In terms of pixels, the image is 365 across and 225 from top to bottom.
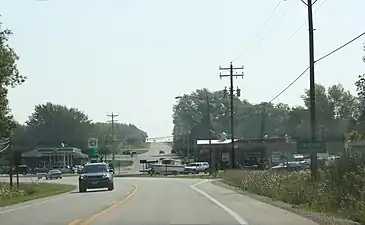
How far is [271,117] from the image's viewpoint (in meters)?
166

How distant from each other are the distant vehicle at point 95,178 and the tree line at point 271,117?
1110 inches

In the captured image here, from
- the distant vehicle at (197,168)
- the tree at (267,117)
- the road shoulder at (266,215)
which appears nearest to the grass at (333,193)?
the road shoulder at (266,215)

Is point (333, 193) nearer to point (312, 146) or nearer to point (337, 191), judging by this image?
point (337, 191)

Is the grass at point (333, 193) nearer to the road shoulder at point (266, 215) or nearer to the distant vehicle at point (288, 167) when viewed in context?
the road shoulder at point (266, 215)

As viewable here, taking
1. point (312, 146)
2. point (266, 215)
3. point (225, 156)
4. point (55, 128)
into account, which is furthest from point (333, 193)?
point (55, 128)

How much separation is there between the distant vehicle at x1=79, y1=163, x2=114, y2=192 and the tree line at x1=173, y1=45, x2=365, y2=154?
92.5 ft

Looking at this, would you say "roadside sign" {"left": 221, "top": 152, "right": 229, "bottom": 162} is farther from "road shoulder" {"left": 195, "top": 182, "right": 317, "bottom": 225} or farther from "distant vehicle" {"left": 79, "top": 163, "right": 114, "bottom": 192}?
"road shoulder" {"left": 195, "top": 182, "right": 317, "bottom": 225}

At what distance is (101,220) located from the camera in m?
21.6

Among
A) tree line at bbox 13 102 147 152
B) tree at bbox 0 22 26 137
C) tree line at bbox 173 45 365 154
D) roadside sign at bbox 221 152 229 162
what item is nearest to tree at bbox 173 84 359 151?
tree line at bbox 173 45 365 154

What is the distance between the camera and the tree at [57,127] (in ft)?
504

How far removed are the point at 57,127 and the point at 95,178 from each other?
111143 millimetres

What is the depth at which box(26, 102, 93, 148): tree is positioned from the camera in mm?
153625

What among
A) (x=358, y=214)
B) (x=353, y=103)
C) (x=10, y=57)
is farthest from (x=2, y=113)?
(x=353, y=103)

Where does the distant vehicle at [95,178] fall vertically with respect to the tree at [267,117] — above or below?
below
